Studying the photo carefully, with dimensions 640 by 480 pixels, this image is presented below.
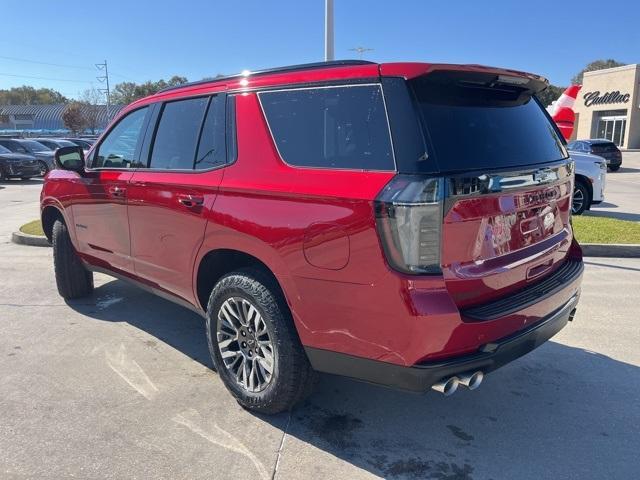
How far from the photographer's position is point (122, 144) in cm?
441

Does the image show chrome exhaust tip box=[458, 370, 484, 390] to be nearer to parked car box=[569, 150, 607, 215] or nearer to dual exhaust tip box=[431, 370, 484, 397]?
dual exhaust tip box=[431, 370, 484, 397]

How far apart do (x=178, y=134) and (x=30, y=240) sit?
5969mm

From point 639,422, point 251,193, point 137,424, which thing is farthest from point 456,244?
point 137,424

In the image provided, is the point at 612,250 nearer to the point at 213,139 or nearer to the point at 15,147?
the point at 213,139

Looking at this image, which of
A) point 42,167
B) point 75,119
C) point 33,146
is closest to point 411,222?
point 42,167

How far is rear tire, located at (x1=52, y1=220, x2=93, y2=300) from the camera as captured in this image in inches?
204


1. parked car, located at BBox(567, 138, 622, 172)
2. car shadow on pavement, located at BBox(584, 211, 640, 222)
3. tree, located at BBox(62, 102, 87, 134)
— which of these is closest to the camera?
car shadow on pavement, located at BBox(584, 211, 640, 222)

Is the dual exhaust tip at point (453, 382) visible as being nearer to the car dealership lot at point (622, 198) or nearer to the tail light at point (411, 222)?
the tail light at point (411, 222)

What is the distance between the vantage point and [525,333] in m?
2.73

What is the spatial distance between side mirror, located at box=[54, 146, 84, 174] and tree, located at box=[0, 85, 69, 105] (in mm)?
122615

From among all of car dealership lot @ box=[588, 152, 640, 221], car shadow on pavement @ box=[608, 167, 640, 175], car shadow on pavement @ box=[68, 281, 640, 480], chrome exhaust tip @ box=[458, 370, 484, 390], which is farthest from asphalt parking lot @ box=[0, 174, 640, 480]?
car shadow on pavement @ box=[608, 167, 640, 175]

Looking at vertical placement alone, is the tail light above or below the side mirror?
below

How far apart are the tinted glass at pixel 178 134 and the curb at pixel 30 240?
213 inches

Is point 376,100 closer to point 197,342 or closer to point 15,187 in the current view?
point 197,342
